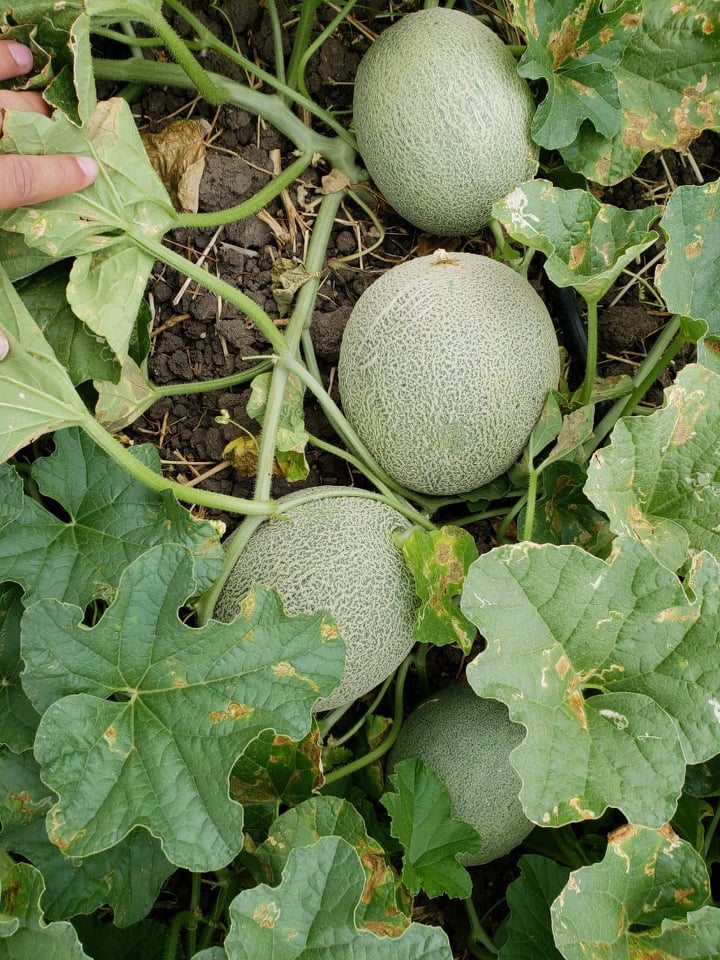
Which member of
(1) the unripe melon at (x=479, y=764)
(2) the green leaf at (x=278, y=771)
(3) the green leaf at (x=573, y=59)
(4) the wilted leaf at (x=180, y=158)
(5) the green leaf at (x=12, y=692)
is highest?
(3) the green leaf at (x=573, y=59)

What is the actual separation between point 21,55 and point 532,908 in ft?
4.91

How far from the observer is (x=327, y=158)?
64.8 inches

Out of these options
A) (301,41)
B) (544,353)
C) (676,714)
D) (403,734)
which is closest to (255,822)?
(403,734)

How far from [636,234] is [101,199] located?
0.80 m

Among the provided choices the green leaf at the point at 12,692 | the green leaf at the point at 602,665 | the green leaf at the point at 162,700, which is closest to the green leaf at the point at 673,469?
the green leaf at the point at 602,665

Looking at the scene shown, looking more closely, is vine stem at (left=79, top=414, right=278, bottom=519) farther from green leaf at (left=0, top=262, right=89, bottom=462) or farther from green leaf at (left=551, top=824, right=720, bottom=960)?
green leaf at (left=551, top=824, right=720, bottom=960)

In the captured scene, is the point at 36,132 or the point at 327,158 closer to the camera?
the point at 36,132

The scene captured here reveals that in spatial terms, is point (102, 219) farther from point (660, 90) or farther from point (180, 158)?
point (660, 90)

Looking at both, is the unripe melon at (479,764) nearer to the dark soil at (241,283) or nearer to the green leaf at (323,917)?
the dark soil at (241,283)

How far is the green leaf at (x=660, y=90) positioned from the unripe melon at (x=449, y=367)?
0.87 ft

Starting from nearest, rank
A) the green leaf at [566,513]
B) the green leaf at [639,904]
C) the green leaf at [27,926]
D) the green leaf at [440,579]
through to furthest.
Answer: the green leaf at [27,926] → the green leaf at [639,904] → the green leaf at [440,579] → the green leaf at [566,513]

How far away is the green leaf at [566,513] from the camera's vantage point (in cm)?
142

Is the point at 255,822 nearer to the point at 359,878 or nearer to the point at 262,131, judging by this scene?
the point at 359,878

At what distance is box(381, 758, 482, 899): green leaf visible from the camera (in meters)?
1.27
